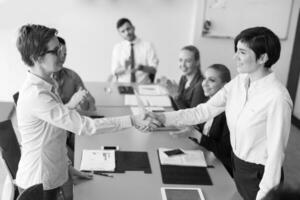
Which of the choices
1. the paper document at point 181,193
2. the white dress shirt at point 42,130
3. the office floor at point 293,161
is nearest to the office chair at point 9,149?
the white dress shirt at point 42,130

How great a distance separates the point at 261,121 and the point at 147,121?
2.62ft

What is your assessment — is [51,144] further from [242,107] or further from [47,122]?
[242,107]

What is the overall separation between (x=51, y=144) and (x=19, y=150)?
45cm

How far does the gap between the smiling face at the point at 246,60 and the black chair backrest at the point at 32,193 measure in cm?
126

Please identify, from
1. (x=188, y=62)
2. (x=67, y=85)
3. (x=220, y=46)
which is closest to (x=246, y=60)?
(x=188, y=62)

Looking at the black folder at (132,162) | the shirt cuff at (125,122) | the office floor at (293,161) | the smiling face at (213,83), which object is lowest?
the office floor at (293,161)

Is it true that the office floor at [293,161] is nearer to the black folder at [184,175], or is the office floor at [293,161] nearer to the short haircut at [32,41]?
the black folder at [184,175]

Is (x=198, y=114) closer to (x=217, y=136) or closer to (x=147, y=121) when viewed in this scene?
(x=217, y=136)

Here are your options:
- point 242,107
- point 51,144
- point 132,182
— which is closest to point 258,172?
point 242,107

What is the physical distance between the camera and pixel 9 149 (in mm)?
2285

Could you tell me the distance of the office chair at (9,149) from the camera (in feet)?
7.19

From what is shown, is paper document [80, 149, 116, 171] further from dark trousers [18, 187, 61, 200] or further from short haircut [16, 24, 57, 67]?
short haircut [16, 24, 57, 67]

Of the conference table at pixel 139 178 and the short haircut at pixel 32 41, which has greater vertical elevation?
the short haircut at pixel 32 41

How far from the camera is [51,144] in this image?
205cm
